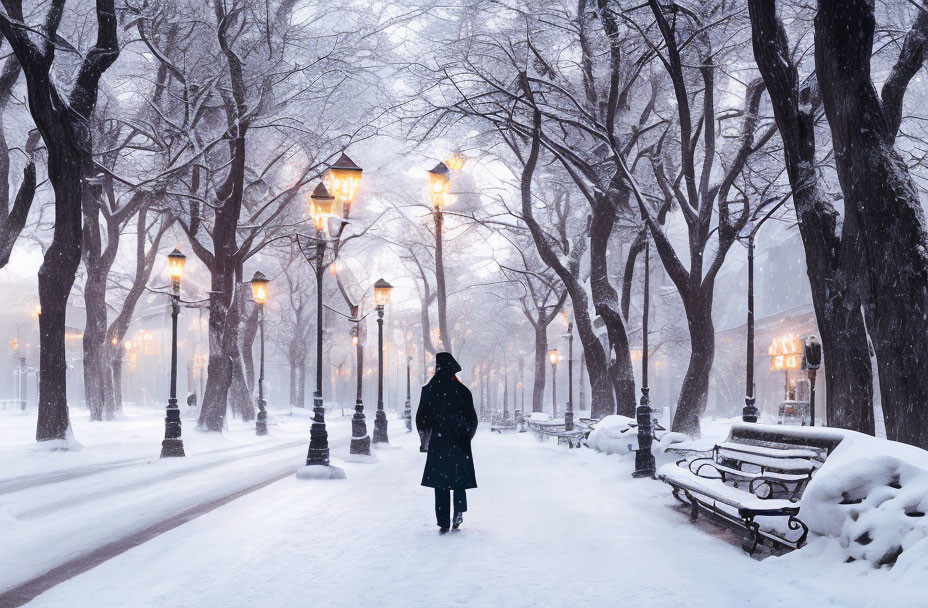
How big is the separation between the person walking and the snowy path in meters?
0.34

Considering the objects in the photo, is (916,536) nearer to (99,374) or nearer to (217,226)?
(217,226)

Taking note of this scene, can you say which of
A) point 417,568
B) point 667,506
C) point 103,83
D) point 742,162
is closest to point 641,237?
point 742,162

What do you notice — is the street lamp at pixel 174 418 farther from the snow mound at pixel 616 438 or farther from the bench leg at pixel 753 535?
the bench leg at pixel 753 535

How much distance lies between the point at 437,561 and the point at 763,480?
3.71 m

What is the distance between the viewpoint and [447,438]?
7.89 meters

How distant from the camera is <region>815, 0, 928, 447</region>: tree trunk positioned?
8328mm

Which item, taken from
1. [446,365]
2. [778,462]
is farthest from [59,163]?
[778,462]

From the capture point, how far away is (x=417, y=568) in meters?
6.14

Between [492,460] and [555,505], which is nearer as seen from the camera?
[555,505]

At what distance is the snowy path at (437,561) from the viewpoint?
5.33 meters

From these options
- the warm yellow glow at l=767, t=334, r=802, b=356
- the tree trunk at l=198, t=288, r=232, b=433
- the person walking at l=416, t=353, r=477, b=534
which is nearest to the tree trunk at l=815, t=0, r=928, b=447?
the person walking at l=416, t=353, r=477, b=534

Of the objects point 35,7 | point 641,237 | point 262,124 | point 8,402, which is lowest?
point 8,402

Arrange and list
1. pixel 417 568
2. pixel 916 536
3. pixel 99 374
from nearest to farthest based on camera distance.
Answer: pixel 916 536
pixel 417 568
pixel 99 374

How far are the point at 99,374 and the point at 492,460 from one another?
19.6m
